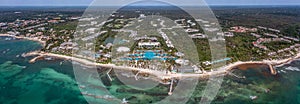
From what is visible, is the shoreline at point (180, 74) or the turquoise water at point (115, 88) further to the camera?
the shoreline at point (180, 74)

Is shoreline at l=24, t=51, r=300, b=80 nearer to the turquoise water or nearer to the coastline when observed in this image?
the coastline

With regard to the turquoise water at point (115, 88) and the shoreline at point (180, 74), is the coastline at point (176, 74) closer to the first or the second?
the shoreline at point (180, 74)

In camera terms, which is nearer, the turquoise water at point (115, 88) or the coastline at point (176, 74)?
the turquoise water at point (115, 88)

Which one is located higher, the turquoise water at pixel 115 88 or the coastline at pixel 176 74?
the coastline at pixel 176 74

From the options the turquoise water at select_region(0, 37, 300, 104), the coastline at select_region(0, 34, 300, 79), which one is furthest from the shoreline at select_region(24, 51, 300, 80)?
the turquoise water at select_region(0, 37, 300, 104)

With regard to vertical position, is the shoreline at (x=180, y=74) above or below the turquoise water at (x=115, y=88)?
above

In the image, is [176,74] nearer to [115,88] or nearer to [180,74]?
[180,74]

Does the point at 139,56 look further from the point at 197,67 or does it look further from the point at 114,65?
the point at 197,67

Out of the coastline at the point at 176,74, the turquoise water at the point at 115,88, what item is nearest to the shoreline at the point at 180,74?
the coastline at the point at 176,74

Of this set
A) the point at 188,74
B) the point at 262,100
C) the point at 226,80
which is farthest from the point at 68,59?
the point at 262,100
